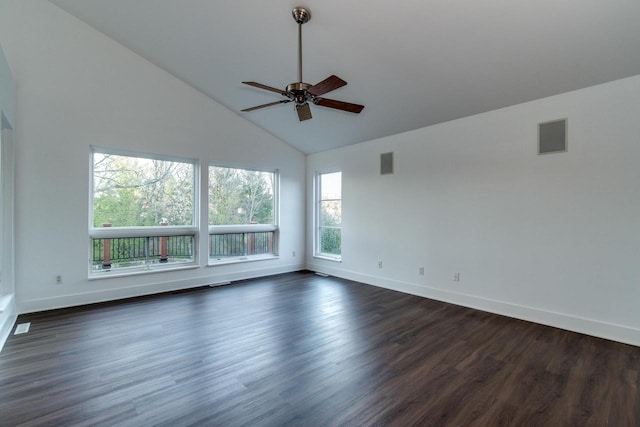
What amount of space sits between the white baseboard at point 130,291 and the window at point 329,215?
123 cm

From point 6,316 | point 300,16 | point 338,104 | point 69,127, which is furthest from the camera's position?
point 69,127

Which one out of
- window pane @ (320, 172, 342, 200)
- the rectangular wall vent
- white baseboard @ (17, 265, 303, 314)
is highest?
window pane @ (320, 172, 342, 200)

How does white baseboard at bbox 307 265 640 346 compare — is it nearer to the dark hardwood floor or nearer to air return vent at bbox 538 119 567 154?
the dark hardwood floor

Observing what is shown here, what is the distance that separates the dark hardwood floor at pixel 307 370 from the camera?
193cm

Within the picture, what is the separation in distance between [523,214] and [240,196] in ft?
15.6

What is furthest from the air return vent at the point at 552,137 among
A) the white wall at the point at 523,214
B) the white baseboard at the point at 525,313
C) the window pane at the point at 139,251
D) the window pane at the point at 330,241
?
the window pane at the point at 139,251

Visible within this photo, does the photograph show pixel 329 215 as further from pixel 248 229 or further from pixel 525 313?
pixel 525 313

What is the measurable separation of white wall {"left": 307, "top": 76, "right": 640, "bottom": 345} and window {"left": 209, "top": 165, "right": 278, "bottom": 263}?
225 cm

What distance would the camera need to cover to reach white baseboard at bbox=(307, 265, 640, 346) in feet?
9.99

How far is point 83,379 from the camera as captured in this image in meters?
2.29

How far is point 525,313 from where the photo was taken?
364 centimetres

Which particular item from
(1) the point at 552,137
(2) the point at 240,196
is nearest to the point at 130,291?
(2) the point at 240,196

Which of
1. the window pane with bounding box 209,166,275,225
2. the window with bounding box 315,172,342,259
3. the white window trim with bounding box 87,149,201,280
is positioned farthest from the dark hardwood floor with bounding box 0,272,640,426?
the window with bounding box 315,172,342,259

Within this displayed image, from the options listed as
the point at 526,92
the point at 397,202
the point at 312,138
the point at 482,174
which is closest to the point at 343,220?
the point at 397,202
